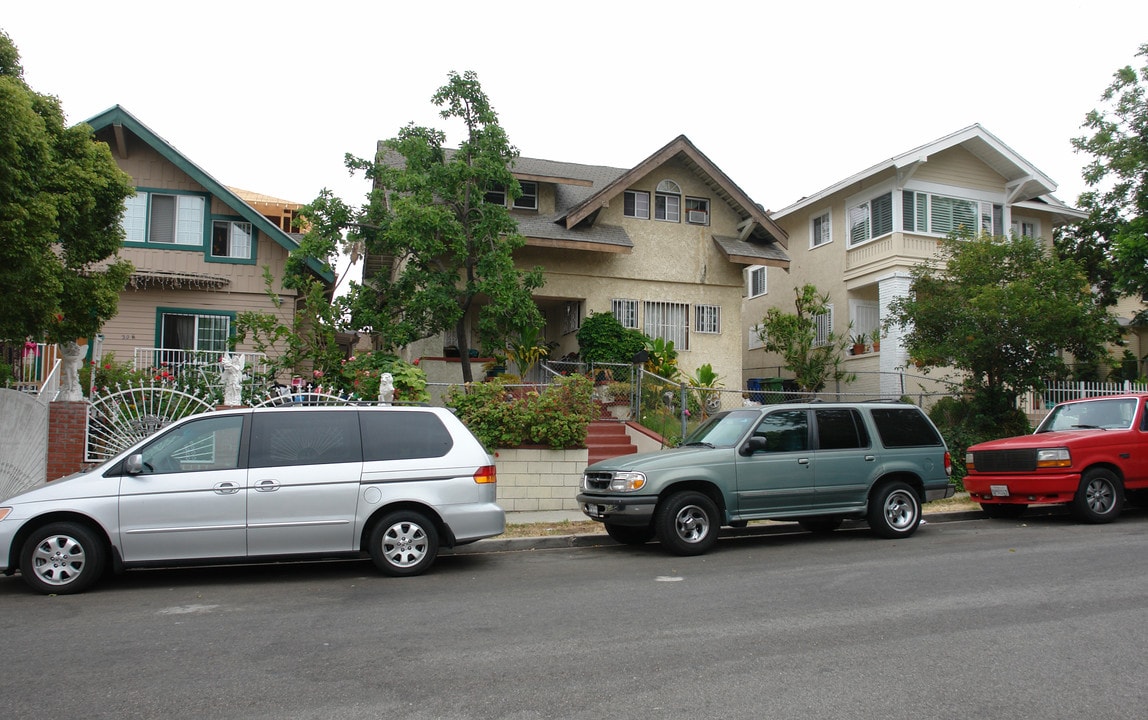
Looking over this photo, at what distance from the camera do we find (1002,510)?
13.1 metres

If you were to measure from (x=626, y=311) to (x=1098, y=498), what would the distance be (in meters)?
11.5

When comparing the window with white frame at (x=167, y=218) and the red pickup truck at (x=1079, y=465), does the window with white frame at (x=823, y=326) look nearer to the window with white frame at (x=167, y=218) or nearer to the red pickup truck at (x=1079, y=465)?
the red pickup truck at (x=1079, y=465)

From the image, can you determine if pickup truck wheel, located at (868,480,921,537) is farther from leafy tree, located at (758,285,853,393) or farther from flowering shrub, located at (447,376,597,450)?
leafy tree, located at (758,285,853,393)

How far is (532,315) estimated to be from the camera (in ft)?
56.1

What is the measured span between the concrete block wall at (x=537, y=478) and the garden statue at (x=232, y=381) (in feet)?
12.7

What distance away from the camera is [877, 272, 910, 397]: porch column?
21797 millimetres

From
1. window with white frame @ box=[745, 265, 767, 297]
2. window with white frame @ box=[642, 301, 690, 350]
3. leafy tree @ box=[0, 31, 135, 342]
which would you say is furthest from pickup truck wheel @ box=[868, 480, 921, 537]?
window with white frame @ box=[745, 265, 767, 297]

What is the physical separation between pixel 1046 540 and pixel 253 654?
905cm

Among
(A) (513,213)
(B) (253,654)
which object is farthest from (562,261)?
(B) (253,654)

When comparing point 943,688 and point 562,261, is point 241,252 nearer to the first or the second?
point 562,261

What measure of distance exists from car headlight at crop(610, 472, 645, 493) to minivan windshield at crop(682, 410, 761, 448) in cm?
121

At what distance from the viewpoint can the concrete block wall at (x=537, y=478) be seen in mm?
12680

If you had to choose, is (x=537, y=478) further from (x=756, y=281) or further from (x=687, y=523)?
(x=756, y=281)

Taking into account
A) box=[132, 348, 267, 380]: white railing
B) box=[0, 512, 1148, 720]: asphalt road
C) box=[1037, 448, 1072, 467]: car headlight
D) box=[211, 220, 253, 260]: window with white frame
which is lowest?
box=[0, 512, 1148, 720]: asphalt road
